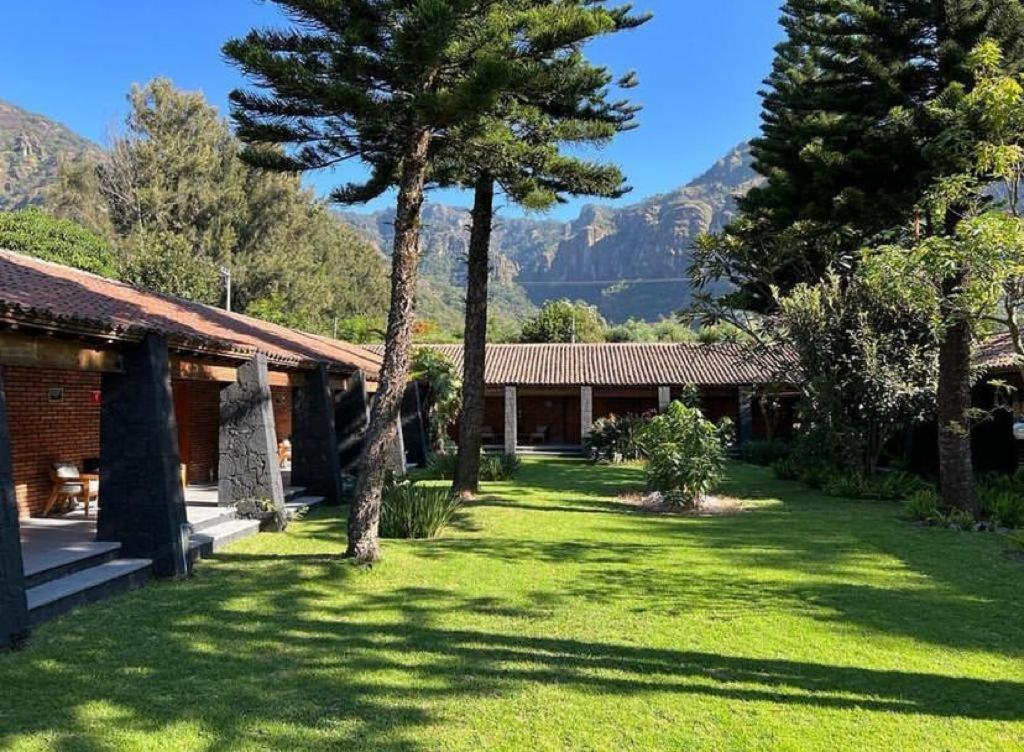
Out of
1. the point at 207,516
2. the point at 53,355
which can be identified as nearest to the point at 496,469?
the point at 207,516

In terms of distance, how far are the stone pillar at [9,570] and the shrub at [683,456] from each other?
9.13 m

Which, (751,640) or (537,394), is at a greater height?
(537,394)

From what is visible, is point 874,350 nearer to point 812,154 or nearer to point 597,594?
point 812,154

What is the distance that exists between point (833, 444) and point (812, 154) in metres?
5.75

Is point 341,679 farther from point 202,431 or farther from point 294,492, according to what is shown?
point 202,431

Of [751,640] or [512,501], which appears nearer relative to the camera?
[751,640]

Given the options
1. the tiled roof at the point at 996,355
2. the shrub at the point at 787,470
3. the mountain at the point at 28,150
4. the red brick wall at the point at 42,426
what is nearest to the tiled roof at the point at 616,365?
the shrub at the point at 787,470

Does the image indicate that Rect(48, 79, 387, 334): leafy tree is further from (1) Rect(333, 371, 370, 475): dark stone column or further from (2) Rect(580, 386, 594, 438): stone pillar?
(1) Rect(333, 371, 370, 475): dark stone column

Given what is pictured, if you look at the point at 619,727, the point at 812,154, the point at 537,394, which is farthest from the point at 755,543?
the point at 537,394

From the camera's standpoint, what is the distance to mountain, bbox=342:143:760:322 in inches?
3932

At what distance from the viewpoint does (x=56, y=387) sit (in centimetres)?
994

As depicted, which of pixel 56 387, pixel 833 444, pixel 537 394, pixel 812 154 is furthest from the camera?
pixel 537 394

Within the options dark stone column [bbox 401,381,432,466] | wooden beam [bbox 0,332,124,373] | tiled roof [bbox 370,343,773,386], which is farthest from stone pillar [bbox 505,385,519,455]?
wooden beam [bbox 0,332,124,373]

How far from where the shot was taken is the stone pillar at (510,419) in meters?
26.9
